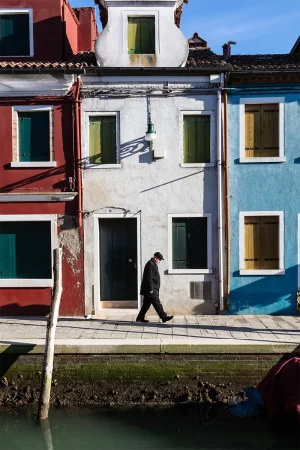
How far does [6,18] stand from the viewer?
14.0 meters

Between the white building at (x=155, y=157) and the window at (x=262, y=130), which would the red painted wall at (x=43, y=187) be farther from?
the window at (x=262, y=130)

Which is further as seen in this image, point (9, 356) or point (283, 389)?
point (9, 356)

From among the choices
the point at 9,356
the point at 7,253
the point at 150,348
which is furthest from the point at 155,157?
the point at 9,356

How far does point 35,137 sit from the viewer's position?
12758 mm

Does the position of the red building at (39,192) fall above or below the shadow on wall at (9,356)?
above

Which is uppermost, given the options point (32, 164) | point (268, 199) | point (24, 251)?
point (32, 164)

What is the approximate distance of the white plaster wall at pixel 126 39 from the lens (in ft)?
41.8

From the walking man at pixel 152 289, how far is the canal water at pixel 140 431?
8.25ft

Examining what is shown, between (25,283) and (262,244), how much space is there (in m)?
5.73

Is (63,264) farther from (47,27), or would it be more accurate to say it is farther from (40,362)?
(47,27)

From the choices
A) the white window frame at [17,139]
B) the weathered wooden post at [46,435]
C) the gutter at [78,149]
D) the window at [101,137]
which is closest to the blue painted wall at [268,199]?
the window at [101,137]

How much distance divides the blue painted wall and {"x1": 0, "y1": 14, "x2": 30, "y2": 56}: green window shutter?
5682 mm

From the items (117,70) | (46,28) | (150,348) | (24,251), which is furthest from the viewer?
A: (46,28)

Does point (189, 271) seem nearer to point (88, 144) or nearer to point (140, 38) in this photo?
point (88, 144)
